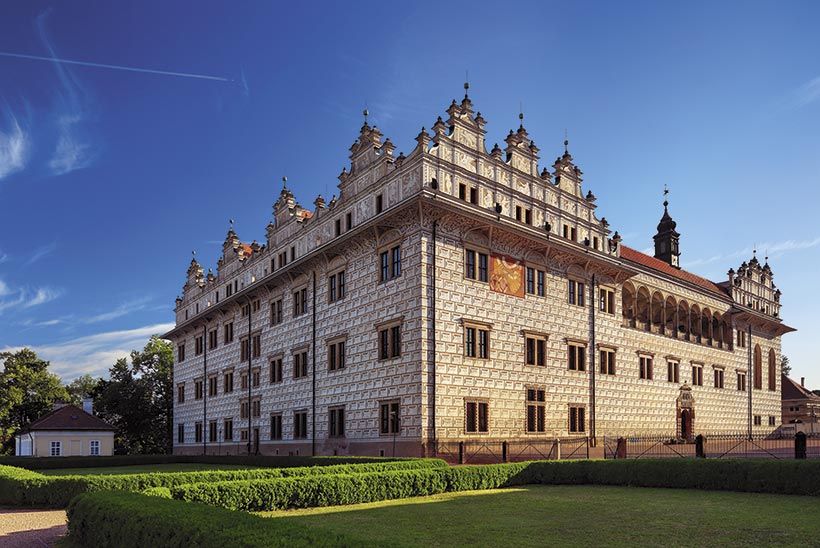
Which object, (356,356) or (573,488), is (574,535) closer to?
(573,488)

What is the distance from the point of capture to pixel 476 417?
2998cm

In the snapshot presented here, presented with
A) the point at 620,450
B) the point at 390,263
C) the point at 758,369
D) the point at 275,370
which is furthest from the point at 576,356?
the point at 758,369

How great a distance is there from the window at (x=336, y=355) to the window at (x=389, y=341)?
3.49 metres

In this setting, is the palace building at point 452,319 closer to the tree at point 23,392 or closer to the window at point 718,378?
the window at point 718,378

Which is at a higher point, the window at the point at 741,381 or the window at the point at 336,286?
the window at the point at 336,286

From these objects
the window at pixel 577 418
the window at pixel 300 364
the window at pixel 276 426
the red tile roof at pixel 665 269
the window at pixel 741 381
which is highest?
the red tile roof at pixel 665 269

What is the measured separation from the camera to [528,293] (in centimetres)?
3375

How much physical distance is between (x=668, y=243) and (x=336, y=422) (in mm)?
34207

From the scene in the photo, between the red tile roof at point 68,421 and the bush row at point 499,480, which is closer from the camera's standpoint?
the bush row at point 499,480

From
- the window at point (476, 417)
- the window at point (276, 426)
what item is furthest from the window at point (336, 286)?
the window at point (276, 426)

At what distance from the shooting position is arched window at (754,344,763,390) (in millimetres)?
54812

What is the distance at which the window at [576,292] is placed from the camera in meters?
36.7

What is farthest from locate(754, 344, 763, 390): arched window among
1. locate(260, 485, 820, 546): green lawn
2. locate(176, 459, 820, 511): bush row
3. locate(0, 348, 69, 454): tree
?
locate(0, 348, 69, 454): tree

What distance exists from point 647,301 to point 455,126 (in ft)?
68.9
